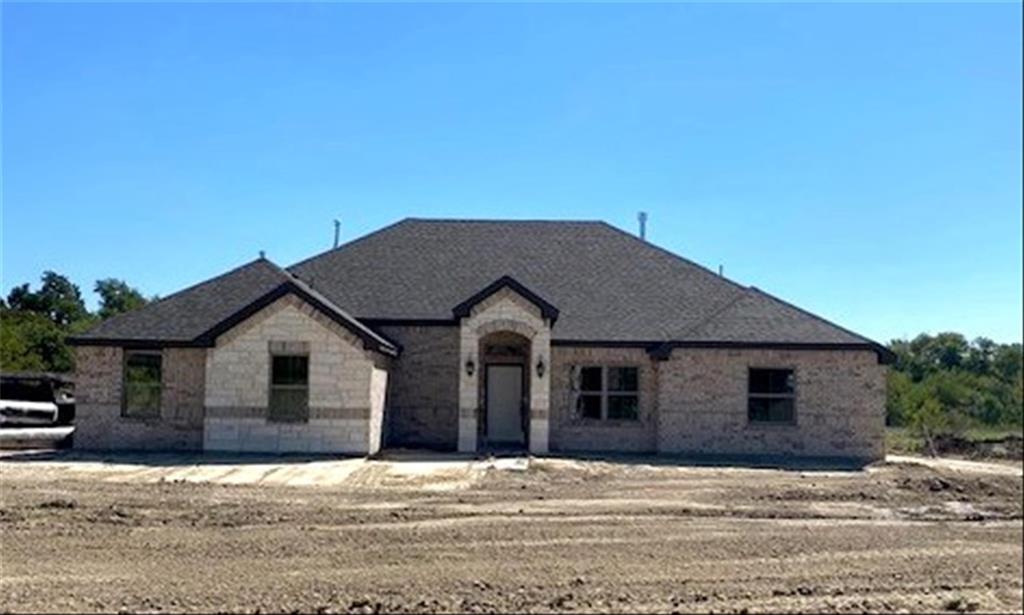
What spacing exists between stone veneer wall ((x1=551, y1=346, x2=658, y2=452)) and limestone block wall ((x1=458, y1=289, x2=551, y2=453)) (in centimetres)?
87

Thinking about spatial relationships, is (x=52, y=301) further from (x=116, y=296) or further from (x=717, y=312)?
(x=717, y=312)

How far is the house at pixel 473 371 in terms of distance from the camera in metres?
24.1

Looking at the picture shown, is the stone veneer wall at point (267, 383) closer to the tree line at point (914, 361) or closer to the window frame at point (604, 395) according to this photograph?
the window frame at point (604, 395)

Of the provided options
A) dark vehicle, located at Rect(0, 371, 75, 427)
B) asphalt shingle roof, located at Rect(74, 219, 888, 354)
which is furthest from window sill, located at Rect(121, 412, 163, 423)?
dark vehicle, located at Rect(0, 371, 75, 427)

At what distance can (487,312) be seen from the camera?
84.0 ft

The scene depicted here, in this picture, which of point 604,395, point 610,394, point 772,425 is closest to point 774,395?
point 772,425

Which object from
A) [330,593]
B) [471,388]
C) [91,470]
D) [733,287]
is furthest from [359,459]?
[330,593]

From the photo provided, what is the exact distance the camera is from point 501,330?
25719mm

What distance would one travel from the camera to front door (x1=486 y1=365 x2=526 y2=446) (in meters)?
27.8

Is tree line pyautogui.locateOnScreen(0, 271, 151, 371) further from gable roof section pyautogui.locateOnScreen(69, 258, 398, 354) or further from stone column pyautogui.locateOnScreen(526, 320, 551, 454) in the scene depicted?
stone column pyautogui.locateOnScreen(526, 320, 551, 454)

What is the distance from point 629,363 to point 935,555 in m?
15.5

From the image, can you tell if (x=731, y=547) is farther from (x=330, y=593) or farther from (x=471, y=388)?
(x=471, y=388)

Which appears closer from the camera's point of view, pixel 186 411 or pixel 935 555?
pixel 935 555

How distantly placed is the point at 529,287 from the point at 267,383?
8.11m
